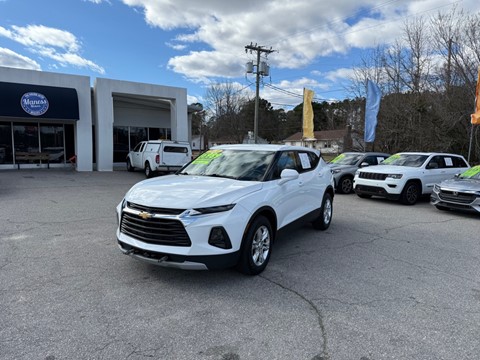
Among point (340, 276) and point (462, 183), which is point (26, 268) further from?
point (462, 183)

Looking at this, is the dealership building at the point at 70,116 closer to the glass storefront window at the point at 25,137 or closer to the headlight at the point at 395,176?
the glass storefront window at the point at 25,137

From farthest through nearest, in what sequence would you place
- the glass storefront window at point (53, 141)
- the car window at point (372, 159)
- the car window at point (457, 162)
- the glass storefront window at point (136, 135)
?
the glass storefront window at point (136, 135), the glass storefront window at point (53, 141), the car window at point (372, 159), the car window at point (457, 162)

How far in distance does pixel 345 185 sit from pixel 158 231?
1035 cm

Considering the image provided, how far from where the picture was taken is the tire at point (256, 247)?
167 inches

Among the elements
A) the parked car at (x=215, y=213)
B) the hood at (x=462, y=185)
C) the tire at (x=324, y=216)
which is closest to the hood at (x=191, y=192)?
the parked car at (x=215, y=213)

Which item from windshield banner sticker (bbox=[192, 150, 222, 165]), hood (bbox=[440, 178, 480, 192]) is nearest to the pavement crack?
Answer: windshield banner sticker (bbox=[192, 150, 222, 165])

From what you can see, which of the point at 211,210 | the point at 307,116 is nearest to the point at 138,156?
the point at 307,116

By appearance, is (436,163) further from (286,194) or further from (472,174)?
(286,194)

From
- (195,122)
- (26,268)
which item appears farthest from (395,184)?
(195,122)

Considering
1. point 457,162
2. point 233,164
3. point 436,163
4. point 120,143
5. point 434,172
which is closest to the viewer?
point 233,164

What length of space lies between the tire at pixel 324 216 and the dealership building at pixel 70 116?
15.2 meters

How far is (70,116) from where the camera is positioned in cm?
1758

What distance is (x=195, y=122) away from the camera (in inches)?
2462

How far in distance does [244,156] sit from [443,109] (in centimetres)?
1857
